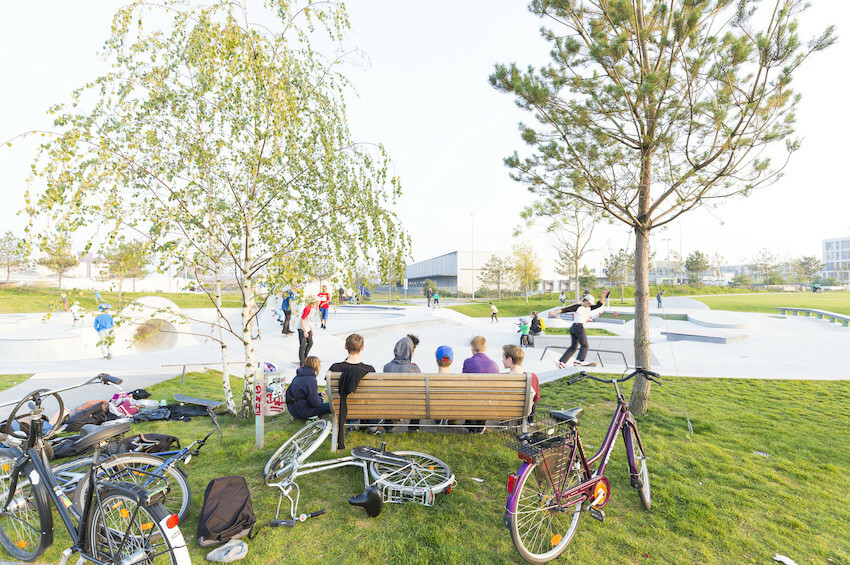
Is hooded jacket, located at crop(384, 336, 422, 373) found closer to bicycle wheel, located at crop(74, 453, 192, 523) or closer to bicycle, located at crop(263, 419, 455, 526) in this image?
bicycle, located at crop(263, 419, 455, 526)

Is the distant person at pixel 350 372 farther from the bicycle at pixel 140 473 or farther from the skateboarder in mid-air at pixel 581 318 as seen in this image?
the skateboarder in mid-air at pixel 581 318

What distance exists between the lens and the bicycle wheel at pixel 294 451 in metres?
3.81

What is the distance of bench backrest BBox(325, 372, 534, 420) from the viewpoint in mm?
4137

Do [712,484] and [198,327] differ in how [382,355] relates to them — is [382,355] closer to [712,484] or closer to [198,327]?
[712,484]

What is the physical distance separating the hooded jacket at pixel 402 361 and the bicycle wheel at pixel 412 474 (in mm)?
1339

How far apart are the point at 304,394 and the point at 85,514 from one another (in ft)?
9.33

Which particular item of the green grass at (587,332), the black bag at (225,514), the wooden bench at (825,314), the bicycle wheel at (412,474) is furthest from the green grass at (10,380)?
the wooden bench at (825,314)

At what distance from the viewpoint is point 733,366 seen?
9.95m

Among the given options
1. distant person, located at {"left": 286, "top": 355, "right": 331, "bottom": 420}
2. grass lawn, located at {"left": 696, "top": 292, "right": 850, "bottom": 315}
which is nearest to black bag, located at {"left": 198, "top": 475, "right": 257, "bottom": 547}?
distant person, located at {"left": 286, "top": 355, "right": 331, "bottom": 420}

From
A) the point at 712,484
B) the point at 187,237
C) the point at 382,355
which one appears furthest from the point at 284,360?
the point at 712,484

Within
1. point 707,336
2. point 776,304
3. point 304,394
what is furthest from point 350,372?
point 776,304

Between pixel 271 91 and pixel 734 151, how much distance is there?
560cm

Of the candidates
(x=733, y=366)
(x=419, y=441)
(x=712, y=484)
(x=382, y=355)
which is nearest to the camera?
(x=712, y=484)

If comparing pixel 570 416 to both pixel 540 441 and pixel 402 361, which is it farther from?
pixel 402 361
